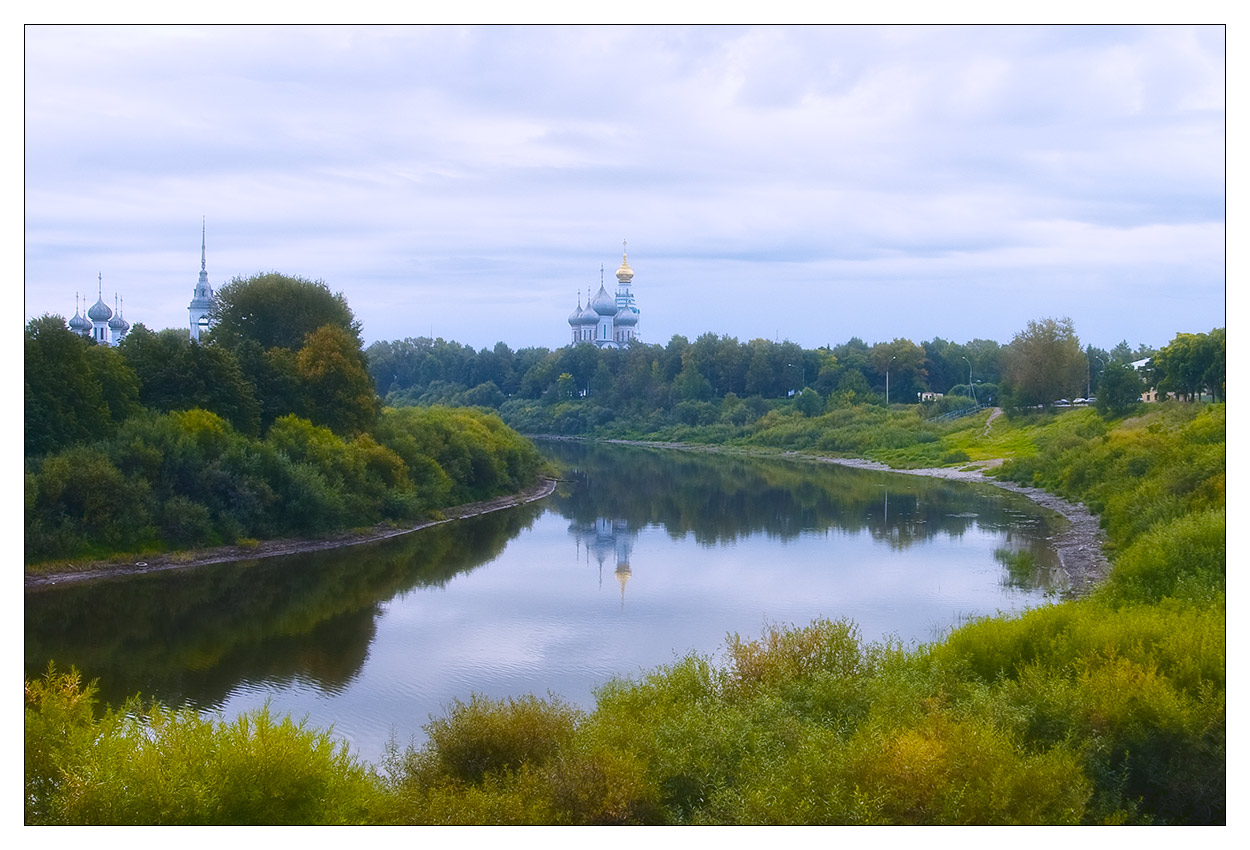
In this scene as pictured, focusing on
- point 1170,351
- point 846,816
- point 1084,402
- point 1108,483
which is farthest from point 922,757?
point 1084,402

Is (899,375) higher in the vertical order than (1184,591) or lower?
higher

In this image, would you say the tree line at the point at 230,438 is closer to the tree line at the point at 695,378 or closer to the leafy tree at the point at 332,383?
the leafy tree at the point at 332,383

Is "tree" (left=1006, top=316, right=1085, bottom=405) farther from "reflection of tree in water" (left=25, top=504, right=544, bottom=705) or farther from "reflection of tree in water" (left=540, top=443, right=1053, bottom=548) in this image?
"reflection of tree in water" (left=25, top=504, right=544, bottom=705)

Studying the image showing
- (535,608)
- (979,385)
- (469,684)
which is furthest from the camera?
(979,385)

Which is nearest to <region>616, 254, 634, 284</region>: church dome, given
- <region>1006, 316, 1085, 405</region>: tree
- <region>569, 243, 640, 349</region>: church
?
<region>569, 243, 640, 349</region>: church

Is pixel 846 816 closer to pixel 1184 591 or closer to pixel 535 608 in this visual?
pixel 1184 591

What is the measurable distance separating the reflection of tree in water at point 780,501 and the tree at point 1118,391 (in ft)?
18.7

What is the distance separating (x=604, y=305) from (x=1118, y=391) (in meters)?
56.5

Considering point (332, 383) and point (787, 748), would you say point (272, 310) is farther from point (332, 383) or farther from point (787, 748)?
point (787, 748)

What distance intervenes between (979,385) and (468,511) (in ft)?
137

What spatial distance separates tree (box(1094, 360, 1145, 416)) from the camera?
4025 cm

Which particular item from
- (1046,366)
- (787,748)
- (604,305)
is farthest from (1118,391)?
(604,305)

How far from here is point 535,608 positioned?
2019 centimetres

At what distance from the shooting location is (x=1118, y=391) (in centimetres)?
4025
